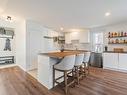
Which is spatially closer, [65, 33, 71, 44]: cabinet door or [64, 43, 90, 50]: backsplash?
[64, 43, 90, 50]: backsplash

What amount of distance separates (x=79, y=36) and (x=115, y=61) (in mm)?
2882

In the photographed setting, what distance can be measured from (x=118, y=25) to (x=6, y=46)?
6.27 m

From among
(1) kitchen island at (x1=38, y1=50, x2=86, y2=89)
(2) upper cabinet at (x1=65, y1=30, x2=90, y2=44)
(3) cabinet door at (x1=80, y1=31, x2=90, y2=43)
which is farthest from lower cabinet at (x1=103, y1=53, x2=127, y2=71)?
(1) kitchen island at (x1=38, y1=50, x2=86, y2=89)

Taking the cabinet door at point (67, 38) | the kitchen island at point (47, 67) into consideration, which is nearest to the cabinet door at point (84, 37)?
the cabinet door at point (67, 38)

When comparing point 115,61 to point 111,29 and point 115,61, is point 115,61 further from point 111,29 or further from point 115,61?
point 111,29

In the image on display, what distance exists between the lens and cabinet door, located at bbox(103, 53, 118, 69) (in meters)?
4.86

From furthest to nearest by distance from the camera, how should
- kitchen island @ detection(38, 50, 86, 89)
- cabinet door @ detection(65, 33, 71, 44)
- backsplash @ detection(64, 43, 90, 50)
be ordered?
cabinet door @ detection(65, 33, 71, 44)
backsplash @ detection(64, 43, 90, 50)
kitchen island @ detection(38, 50, 86, 89)

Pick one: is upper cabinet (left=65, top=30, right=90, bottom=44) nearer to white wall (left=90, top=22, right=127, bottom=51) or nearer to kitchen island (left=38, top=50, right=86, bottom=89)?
white wall (left=90, top=22, right=127, bottom=51)

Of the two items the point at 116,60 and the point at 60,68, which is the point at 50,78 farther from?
the point at 116,60

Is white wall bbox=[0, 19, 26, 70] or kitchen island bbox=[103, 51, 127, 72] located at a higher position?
white wall bbox=[0, 19, 26, 70]

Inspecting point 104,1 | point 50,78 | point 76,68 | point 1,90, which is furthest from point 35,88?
point 104,1

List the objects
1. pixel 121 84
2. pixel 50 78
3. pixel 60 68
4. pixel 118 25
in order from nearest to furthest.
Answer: pixel 60 68, pixel 50 78, pixel 121 84, pixel 118 25

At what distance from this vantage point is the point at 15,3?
316 cm

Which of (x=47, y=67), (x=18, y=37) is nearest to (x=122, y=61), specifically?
(x=47, y=67)
